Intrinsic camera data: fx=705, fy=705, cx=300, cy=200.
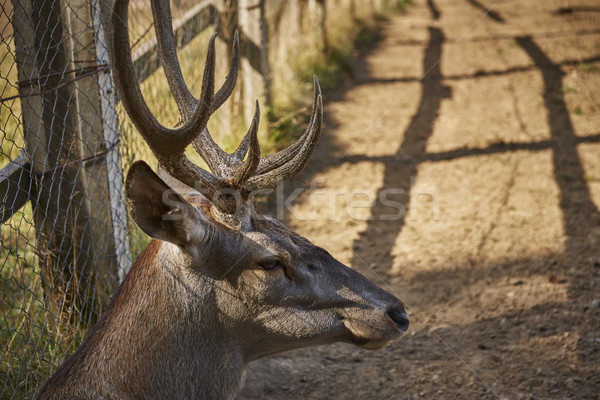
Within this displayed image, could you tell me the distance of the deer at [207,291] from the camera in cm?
281

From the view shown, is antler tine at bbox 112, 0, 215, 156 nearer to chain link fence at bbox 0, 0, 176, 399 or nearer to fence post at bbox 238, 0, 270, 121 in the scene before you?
chain link fence at bbox 0, 0, 176, 399

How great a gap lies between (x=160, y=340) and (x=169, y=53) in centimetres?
134

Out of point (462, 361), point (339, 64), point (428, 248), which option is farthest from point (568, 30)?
point (462, 361)

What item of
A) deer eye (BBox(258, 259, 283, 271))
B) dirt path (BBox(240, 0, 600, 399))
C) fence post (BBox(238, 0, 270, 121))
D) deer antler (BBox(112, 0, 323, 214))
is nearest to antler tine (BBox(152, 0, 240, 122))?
deer antler (BBox(112, 0, 323, 214))

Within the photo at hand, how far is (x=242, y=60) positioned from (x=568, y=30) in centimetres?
679

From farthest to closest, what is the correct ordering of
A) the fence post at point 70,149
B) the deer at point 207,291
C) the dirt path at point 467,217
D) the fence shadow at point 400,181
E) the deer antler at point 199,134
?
the fence shadow at point 400,181 → the dirt path at point 467,217 → the fence post at point 70,149 → the deer at point 207,291 → the deer antler at point 199,134

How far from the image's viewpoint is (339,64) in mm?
10211

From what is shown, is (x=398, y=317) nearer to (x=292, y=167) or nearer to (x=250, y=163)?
(x=292, y=167)

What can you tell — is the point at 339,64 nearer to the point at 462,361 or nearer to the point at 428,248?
the point at 428,248

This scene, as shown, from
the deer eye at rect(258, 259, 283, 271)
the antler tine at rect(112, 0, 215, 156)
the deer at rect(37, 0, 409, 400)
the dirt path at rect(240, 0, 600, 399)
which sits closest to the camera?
the antler tine at rect(112, 0, 215, 156)

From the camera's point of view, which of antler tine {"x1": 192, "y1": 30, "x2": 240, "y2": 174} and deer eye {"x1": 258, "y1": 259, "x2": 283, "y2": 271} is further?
antler tine {"x1": 192, "y1": 30, "x2": 240, "y2": 174}

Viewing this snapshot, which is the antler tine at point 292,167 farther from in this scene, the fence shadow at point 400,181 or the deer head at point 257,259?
the fence shadow at point 400,181

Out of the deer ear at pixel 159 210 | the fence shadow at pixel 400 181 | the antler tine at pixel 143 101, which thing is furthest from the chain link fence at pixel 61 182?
the fence shadow at pixel 400 181

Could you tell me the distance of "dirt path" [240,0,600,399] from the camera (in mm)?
4227
